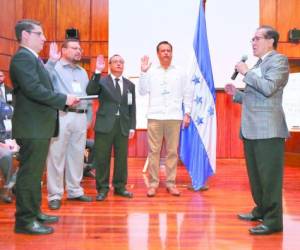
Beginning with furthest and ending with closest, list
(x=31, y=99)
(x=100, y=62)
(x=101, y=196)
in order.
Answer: (x=101, y=196)
(x=100, y=62)
(x=31, y=99)

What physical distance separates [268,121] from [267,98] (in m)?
0.16

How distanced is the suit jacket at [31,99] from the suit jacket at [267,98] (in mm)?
1288

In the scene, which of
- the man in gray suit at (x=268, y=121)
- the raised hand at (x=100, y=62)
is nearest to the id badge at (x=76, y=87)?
the raised hand at (x=100, y=62)

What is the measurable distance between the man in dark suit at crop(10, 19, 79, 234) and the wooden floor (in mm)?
198

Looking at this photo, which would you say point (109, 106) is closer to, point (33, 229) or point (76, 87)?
Answer: point (76, 87)

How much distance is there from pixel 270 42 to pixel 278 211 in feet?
3.88

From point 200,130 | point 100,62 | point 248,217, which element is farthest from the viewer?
point 200,130

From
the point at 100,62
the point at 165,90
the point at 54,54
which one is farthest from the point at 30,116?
the point at 165,90

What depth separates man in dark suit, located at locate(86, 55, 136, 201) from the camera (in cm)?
392

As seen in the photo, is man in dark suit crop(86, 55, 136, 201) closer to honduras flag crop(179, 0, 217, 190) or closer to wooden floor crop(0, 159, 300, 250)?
wooden floor crop(0, 159, 300, 250)

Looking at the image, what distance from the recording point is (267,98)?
2.80 m

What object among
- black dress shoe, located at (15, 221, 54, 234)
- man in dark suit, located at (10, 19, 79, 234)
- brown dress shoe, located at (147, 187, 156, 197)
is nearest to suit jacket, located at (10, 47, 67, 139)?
man in dark suit, located at (10, 19, 79, 234)

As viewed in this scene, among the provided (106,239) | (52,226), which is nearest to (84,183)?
(52,226)

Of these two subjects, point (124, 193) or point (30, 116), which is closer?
point (30, 116)
